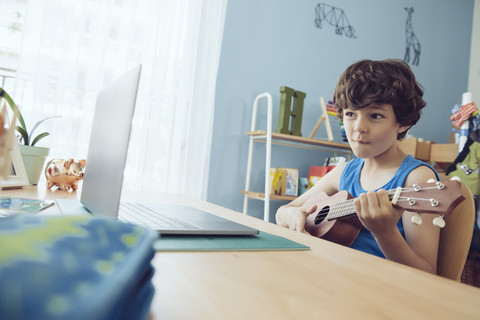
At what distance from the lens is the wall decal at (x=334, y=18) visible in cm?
283

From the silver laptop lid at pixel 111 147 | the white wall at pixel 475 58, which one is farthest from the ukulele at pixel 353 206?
the white wall at pixel 475 58

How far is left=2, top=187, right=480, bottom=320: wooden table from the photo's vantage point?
0.31 metres

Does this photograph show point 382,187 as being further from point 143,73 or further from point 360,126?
point 143,73

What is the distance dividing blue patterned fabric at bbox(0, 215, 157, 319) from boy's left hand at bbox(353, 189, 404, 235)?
0.63m

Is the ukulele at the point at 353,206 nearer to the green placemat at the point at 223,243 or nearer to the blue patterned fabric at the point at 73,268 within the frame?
the green placemat at the point at 223,243

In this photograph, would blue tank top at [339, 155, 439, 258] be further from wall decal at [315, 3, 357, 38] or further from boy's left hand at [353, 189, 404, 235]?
wall decal at [315, 3, 357, 38]

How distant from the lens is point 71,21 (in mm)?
2025

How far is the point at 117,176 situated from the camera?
1.64 feet

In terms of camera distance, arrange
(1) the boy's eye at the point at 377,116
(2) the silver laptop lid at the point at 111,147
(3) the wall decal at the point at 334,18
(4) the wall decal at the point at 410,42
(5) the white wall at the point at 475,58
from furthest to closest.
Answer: (5) the white wall at the point at 475,58
(4) the wall decal at the point at 410,42
(3) the wall decal at the point at 334,18
(1) the boy's eye at the point at 377,116
(2) the silver laptop lid at the point at 111,147

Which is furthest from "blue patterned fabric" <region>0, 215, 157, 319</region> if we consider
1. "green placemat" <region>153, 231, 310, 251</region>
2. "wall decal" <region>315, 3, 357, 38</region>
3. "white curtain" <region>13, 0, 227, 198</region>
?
"wall decal" <region>315, 3, 357, 38</region>

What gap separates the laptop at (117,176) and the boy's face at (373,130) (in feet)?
1.69

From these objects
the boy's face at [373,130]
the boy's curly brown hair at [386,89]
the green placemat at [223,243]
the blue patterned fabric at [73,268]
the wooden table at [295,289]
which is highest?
the boy's curly brown hair at [386,89]

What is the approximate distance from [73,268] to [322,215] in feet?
3.00

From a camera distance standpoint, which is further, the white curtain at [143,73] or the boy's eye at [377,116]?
the white curtain at [143,73]
